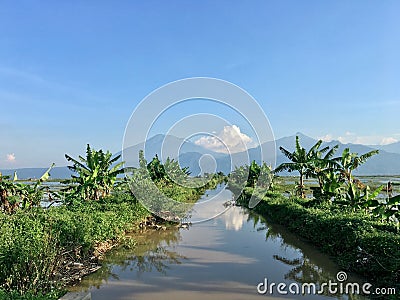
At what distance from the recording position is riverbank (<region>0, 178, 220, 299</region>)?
19.1 ft

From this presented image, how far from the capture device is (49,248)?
618 centimetres

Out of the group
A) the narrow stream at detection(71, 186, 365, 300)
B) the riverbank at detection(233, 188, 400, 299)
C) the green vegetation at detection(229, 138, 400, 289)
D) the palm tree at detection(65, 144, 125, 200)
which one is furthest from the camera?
the palm tree at detection(65, 144, 125, 200)

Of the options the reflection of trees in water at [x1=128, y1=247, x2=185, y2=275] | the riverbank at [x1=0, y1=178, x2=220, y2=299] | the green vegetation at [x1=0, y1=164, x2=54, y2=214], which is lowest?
the reflection of trees in water at [x1=128, y1=247, x2=185, y2=275]

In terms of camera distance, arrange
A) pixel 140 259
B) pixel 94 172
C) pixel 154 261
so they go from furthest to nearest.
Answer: pixel 94 172 → pixel 140 259 → pixel 154 261

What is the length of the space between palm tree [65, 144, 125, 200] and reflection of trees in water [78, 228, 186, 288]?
3.29 metres

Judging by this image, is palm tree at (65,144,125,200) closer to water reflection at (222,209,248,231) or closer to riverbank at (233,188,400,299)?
water reflection at (222,209,248,231)

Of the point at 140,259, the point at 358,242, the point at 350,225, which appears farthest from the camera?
the point at 140,259

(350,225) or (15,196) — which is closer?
(350,225)

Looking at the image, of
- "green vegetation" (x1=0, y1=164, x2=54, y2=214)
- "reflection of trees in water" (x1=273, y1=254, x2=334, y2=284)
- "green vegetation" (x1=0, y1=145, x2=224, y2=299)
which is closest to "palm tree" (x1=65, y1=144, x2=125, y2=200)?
"green vegetation" (x1=0, y1=145, x2=224, y2=299)

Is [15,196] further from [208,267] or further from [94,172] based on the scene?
[208,267]

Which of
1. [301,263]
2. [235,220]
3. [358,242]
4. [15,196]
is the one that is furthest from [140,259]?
[235,220]

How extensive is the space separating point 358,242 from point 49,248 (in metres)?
6.61

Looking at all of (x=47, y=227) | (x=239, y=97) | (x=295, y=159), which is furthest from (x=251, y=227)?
(x=47, y=227)

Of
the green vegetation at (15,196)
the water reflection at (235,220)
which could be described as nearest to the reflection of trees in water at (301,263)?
the water reflection at (235,220)
